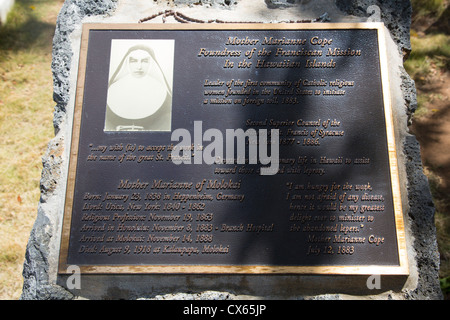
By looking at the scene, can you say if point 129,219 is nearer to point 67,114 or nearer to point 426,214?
point 67,114

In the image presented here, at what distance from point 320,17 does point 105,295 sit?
3.09 m

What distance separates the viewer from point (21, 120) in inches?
200

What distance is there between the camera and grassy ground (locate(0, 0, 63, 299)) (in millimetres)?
4098

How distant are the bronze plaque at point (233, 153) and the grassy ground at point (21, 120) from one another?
1466mm

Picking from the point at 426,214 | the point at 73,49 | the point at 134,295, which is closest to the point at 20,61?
the point at 73,49

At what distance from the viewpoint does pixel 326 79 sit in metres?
3.38

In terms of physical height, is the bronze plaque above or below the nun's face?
below

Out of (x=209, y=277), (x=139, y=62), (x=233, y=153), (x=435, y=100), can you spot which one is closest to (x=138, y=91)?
(x=139, y=62)

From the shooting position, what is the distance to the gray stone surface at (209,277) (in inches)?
120

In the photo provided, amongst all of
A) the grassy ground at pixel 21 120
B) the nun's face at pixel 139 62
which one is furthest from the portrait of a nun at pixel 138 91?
the grassy ground at pixel 21 120

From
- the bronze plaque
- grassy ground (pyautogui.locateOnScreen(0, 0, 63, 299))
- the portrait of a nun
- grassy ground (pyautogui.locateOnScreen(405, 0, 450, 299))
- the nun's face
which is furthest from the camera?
grassy ground (pyautogui.locateOnScreen(405, 0, 450, 299))

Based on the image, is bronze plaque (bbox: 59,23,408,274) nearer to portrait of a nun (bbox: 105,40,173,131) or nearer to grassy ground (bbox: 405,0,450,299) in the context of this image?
portrait of a nun (bbox: 105,40,173,131)

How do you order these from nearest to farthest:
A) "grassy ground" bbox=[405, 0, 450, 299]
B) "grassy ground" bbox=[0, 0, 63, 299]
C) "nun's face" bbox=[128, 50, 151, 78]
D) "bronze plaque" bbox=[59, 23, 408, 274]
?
1. "bronze plaque" bbox=[59, 23, 408, 274]
2. "nun's face" bbox=[128, 50, 151, 78]
3. "grassy ground" bbox=[0, 0, 63, 299]
4. "grassy ground" bbox=[405, 0, 450, 299]

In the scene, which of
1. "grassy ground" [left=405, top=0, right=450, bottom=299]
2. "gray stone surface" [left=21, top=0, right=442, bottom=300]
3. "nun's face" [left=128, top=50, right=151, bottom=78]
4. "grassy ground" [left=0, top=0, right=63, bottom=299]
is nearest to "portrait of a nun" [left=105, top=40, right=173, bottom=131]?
"nun's face" [left=128, top=50, right=151, bottom=78]
